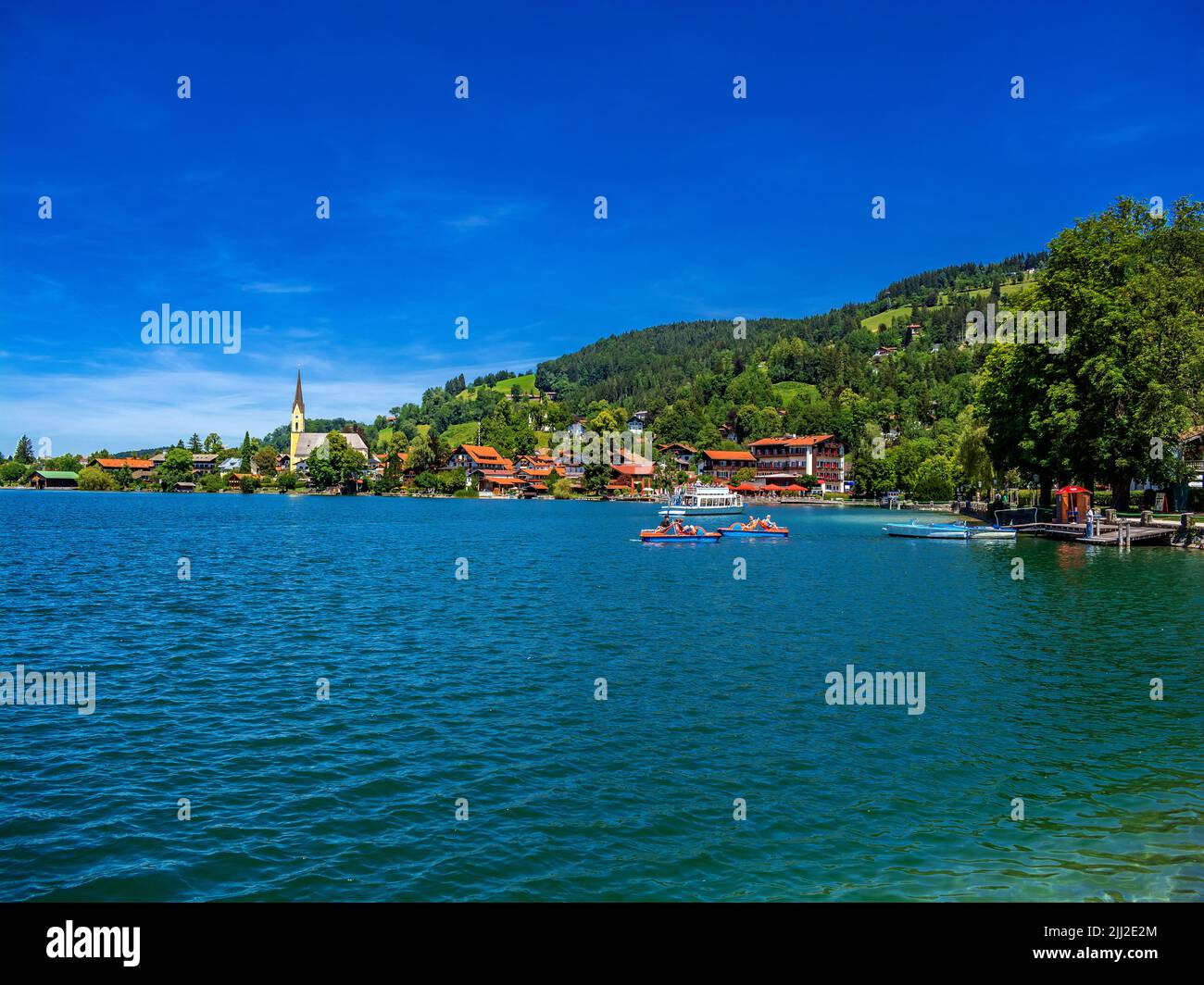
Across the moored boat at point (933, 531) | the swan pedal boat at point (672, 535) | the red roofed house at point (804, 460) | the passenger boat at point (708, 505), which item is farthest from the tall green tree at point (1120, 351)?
the red roofed house at point (804, 460)

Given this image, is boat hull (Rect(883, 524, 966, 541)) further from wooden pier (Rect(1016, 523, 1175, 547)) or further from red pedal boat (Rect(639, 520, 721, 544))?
red pedal boat (Rect(639, 520, 721, 544))

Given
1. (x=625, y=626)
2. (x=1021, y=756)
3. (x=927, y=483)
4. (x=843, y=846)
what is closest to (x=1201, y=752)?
(x=1021, y=756)

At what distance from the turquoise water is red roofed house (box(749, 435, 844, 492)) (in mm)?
158386

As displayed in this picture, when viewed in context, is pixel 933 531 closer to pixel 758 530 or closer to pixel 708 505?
pixel 758 530

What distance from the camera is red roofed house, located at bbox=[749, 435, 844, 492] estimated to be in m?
190

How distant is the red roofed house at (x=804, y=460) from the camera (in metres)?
190

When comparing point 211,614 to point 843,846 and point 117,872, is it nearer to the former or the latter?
point 117,872

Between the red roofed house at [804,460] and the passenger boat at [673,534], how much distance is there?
12170cm

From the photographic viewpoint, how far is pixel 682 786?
1327 centimetres

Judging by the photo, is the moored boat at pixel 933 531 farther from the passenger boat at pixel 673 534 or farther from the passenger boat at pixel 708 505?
the passenger boat at pixel 708 505

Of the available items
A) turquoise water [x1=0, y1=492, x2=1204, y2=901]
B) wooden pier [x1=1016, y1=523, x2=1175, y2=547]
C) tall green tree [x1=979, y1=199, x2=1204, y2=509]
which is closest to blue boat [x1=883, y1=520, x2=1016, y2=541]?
wooden pier [x1=1016, y1=523, x2=1175, y2=547]
